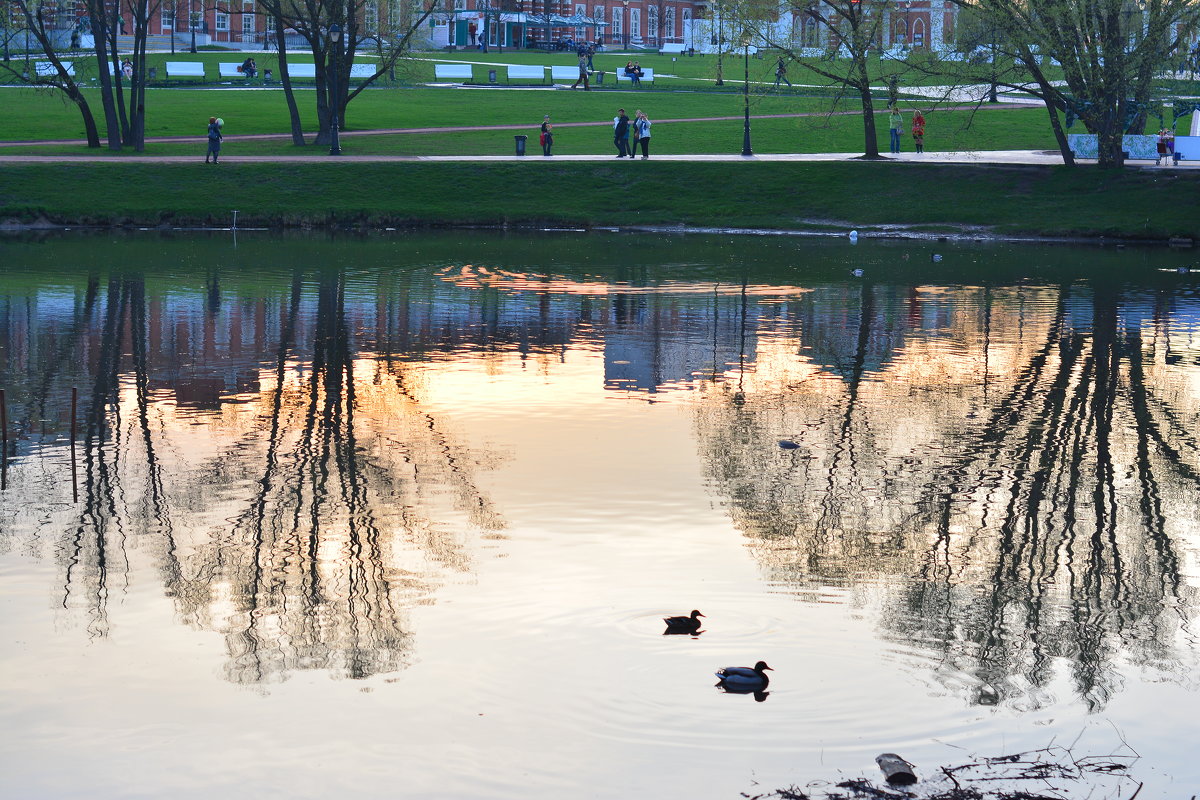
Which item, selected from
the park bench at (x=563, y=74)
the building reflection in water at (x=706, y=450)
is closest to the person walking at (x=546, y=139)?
the building reflection in water at (x=706, y=450)

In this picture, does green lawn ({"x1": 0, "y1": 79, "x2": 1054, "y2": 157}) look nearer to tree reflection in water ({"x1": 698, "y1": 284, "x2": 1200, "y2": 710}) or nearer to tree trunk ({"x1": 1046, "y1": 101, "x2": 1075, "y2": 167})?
tree trunk ({"x1": 1046, "y1": 101, "x2": 1075, "y2": 167})

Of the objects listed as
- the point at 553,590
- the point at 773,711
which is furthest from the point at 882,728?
the point at 553,590

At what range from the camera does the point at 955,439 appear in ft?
58.2

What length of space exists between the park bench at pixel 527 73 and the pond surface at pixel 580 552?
61.9m

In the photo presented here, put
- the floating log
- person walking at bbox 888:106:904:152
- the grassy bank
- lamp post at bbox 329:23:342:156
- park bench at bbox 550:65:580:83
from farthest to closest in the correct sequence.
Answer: park bench at bbox 550:65:580:83 < person walking at bbox 888:106:904:152 < lamp post at bbox 329:23:342:156 < the grassy bank < the floating log

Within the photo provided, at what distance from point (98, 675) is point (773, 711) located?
4.54 m

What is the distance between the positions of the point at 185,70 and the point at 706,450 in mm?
73789

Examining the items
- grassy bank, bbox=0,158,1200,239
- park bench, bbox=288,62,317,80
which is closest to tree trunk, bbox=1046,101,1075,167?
grassy bank, bbox=0,158,1200,239

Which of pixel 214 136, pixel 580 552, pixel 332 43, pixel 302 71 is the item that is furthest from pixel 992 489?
pixel 302 71

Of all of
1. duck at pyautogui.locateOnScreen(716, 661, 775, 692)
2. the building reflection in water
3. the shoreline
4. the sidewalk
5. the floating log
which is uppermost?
the sidewalk

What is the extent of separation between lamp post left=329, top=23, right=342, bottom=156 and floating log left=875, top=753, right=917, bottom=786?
144 feet

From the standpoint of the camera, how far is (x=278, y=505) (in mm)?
14438

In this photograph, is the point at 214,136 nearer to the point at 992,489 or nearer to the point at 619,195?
the point at 619,195

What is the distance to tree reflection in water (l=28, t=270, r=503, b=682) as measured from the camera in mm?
11406
